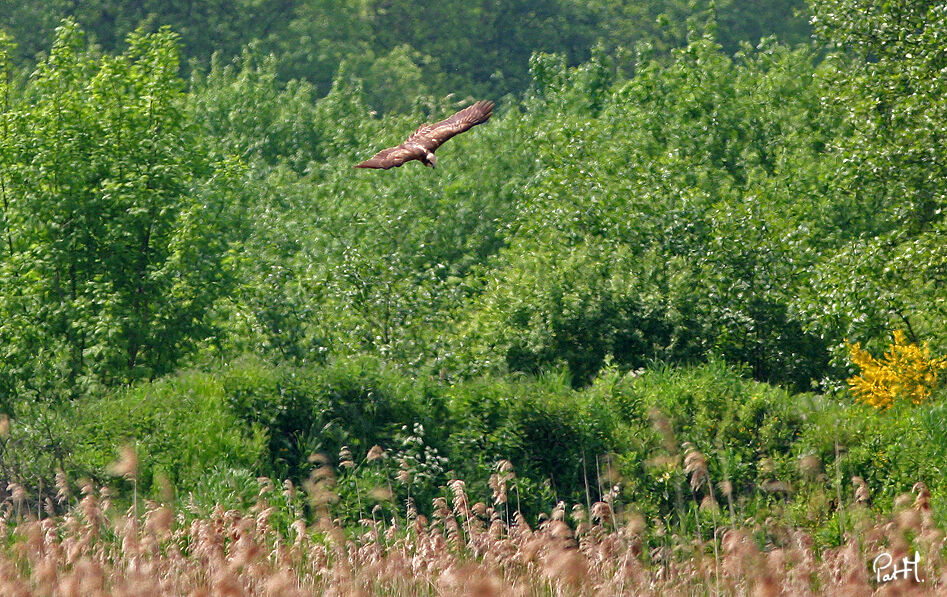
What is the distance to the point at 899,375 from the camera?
1780 centimetres

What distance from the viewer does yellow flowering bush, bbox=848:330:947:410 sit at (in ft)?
58.2

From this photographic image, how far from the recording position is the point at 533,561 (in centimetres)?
→ 1009

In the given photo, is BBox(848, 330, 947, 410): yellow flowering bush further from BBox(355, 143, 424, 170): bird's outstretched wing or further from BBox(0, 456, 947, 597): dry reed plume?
BBox(355, 143, 424, 170): bird's outstretched wing

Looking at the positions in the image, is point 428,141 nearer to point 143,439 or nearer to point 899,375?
point 143,439

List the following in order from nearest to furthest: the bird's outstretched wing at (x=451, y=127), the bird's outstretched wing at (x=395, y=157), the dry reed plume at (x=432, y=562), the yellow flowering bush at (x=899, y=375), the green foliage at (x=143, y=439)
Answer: the dry reed plume at (x=432, y=562)
the bird's outstretched wing at (x=395, y=157)
the bird's outstretched wing at (x=451, y=127)
the green foliage at (x=143, y=439)
the yellow flowering bush at (x=899, y=375)

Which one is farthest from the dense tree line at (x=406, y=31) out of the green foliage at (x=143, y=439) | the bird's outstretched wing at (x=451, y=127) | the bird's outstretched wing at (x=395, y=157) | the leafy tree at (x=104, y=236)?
the bird's outstretched wing at (x=395, y=157)

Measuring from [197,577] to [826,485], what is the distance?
28.1 ft

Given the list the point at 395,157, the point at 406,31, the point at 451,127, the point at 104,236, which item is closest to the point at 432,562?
the point at 395,157

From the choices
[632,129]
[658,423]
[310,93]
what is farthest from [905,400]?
[310,93]

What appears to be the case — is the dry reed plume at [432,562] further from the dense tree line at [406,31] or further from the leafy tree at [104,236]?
the dense tree line at [406,31]

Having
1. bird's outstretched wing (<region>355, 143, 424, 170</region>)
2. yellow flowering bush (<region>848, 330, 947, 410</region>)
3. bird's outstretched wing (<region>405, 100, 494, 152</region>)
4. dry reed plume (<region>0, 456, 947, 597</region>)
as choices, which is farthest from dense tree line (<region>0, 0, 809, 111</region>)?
dry reed plume (<region>0, 456, 947, 597</region>)

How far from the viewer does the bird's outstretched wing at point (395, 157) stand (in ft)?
36.3

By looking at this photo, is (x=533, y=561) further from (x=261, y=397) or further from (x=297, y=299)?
(x=297, y=299)

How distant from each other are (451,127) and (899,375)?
8.52 meters
